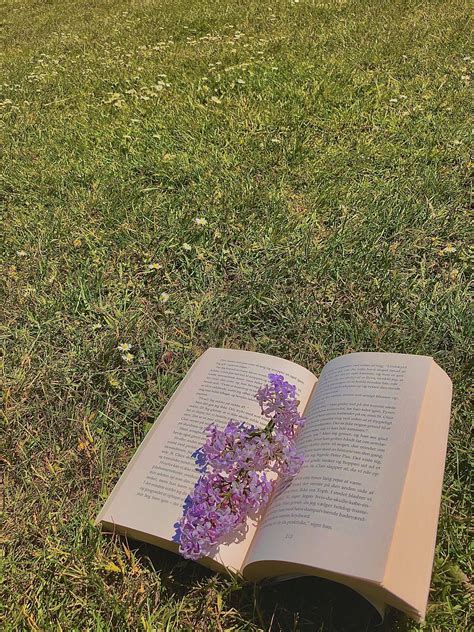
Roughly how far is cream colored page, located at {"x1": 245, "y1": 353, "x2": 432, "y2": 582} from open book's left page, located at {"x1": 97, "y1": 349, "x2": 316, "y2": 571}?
129 mm

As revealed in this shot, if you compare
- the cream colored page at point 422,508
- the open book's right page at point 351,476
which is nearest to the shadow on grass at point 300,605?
the open book's right page at point 351,476

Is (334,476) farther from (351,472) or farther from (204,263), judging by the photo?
(204,263)

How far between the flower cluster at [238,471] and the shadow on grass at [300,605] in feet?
0.60

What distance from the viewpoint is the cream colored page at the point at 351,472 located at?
50.6 inches

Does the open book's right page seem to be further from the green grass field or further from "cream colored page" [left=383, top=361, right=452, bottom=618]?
the green grass field

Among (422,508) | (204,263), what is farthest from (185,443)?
(204,263)

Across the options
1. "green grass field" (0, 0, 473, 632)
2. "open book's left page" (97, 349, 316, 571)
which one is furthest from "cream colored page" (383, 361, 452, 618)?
"open book's left page" (97, 349, 316, 571)

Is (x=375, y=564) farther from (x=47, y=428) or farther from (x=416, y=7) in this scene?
(x=416, y=7)

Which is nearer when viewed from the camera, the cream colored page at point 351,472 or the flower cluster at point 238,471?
the cream colored page at point 351,472

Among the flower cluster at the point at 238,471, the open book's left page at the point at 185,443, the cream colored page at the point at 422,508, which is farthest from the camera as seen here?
the open book's left page at the point at 185,443

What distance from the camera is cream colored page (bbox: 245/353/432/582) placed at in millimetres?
1284

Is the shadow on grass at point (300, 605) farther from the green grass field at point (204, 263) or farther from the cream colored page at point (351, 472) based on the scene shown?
the cream colored page at point (351, 472)

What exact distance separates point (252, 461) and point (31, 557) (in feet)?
2.40

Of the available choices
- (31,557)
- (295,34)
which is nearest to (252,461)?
(31,557)
